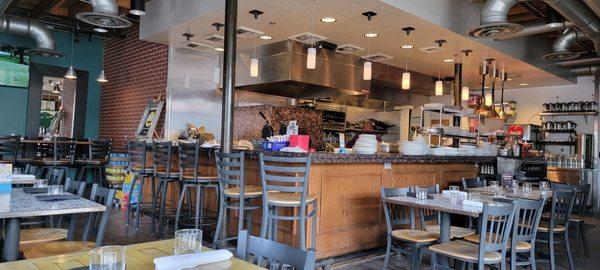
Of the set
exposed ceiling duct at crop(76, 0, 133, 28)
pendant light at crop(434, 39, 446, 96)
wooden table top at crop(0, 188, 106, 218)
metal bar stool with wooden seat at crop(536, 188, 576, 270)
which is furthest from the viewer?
pendant light at crop(434, 39, 446, 96)

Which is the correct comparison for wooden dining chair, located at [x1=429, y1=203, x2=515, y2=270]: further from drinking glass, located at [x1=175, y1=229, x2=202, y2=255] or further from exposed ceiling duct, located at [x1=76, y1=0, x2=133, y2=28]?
exposed ceiling duct, located at [x1=76, y1=0, x2=133, y2=28]

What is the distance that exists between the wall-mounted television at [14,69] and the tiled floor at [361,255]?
4.62 m

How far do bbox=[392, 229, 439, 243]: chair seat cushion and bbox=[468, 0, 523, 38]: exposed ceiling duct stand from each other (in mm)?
2670

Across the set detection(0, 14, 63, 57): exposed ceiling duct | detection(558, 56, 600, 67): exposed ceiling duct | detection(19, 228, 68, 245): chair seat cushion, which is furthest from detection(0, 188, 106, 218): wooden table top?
detection(558, 56, 600, 67): exposed ceiling duct

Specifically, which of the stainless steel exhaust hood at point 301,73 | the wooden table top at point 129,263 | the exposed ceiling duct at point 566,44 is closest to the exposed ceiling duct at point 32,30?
the stainless steel exhaust hood at point 301,73

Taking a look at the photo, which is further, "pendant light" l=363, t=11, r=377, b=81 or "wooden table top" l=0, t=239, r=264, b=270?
"pendant light" l=363, t=11, r=377, b=81

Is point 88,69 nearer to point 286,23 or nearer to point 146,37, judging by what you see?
point 146,37

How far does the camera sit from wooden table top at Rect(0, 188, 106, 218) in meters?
2.42

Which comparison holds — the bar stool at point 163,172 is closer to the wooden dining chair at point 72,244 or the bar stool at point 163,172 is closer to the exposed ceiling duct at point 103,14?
the exposed ceiling duct at point 103,14

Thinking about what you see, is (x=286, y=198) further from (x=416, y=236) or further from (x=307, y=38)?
(x=307, y=38)

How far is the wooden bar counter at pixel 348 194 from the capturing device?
4.69m

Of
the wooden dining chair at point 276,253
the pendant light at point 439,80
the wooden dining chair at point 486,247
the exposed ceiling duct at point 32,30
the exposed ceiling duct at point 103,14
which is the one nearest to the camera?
the wooden dining chair at point 276,253

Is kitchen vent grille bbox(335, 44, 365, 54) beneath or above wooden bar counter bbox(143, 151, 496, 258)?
above

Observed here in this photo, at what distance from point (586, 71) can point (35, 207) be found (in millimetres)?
10795
